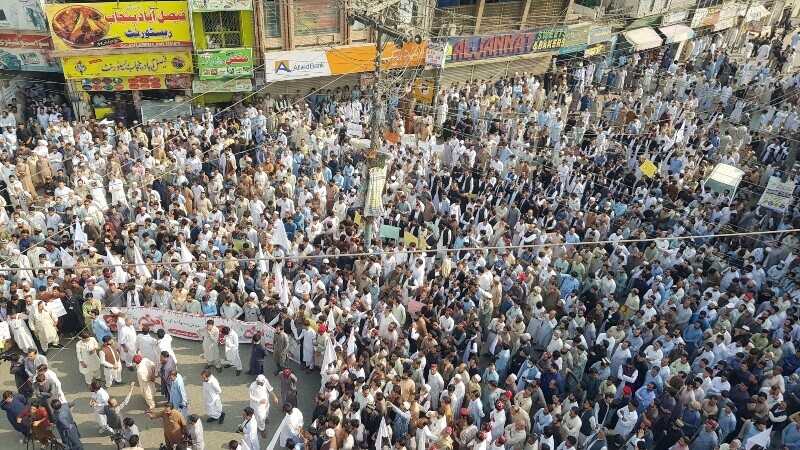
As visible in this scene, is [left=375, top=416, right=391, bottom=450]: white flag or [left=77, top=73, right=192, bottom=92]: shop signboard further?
[left=77, top=73, right=192, bottom=92]: shop signboard

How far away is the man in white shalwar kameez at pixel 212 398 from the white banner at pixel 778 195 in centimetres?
1190

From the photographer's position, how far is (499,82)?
2248 cm

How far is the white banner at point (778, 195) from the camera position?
14.2 m

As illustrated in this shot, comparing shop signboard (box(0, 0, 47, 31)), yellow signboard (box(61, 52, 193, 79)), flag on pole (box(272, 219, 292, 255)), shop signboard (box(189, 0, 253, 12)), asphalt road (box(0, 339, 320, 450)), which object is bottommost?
asphalt road (box(0, 339, 320, 450))

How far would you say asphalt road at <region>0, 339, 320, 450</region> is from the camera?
9789 millimetres

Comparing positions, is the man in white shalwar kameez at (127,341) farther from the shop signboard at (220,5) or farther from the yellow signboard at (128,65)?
the shop signboard at (220,5)

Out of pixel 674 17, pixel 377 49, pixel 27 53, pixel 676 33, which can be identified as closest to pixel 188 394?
pixel 377 49

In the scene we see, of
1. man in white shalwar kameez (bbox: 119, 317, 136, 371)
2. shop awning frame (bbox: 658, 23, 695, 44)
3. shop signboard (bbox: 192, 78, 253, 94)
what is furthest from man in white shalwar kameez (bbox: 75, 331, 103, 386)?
shop awning frame (bbox: 658, 23, 695, 44)

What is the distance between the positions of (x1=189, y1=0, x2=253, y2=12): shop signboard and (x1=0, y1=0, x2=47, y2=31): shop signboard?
3608 mm

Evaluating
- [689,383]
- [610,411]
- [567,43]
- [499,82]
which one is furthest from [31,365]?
[567,43]

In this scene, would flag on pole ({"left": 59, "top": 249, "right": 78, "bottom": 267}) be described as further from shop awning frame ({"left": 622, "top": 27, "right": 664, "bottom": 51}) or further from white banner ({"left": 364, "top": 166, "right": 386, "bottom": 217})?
shop awning frame ({"left": 622, "top": 27, "right": 664, "bottom": 51})

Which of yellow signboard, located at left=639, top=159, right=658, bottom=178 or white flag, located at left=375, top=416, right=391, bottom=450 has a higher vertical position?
yellow signboard, located at left=639, top=159, right=658, bottom=178

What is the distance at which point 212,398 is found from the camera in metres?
9.67

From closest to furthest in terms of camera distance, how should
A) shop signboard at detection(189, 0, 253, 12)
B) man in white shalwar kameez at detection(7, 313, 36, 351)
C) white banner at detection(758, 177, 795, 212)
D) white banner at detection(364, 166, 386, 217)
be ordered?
man in white shalwar kameez at detection(7, 313, 36, 351) < white banner at detection(364, 166, 386, 217) < white banner at detection(758, 177, 795, 212) < shop signboard at detection(189, 0, 253, 12)
